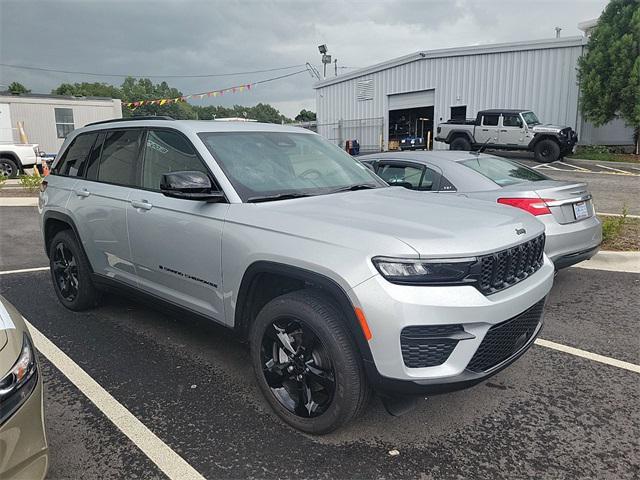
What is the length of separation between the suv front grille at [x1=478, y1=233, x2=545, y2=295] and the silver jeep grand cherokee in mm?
11

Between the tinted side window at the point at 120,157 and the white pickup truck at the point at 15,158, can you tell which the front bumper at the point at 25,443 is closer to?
the tinted side window at the point at 120,157

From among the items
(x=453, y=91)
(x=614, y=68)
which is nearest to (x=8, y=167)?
(x=453, y=91)

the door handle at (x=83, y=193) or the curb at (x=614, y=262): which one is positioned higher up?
the door handle at (x=83, y=193)

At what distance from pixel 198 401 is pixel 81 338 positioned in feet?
5.25

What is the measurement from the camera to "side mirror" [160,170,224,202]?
3010 mm

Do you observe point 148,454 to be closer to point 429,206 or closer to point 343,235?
point 343,235

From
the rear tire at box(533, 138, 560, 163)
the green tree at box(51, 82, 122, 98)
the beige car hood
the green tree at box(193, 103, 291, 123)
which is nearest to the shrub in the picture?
the beige car hood

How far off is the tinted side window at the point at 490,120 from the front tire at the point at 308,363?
18973 mm

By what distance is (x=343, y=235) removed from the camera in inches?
101

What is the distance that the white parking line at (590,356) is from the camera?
3613 mm

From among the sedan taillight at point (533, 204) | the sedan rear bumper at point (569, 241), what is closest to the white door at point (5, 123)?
the sedan taillight at point (533, 204)

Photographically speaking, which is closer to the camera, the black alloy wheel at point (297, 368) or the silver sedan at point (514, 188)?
the black alloy wheel at point (297, 368)

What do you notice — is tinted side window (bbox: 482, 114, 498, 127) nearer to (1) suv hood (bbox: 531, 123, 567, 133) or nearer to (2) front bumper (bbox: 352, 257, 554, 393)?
(1) suv hood (bbox: 531, 123, 567, 133)

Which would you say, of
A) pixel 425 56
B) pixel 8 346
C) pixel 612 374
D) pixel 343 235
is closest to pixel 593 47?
pixel 425 56
